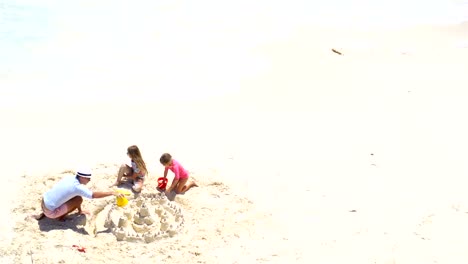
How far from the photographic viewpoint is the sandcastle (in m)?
5.81

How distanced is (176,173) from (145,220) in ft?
2.50

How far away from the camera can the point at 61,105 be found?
9.06 meters

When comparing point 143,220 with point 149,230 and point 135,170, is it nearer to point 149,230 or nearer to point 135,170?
point 149,230

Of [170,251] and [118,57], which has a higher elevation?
[118,57]

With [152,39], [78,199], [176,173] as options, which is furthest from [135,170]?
[152,39]

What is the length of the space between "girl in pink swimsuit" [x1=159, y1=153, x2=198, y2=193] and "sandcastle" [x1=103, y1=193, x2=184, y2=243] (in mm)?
246

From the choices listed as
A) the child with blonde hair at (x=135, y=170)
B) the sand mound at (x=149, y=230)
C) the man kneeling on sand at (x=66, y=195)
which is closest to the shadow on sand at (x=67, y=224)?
the sand mound at (x=149, y=230)

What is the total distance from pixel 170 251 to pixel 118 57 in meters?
6.51

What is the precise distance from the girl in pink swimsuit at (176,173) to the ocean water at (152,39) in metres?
2.99

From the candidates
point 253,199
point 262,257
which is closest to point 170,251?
point 262,257

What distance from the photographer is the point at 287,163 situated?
7398mm

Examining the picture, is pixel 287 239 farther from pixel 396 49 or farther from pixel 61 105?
pixel 396 49

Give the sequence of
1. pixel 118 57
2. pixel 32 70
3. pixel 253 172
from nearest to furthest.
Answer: pixel 253 172 → pixel 32 70 → pixel 118 57

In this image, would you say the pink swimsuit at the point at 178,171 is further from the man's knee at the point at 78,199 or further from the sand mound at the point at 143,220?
the man's knee at the point at 78,199
